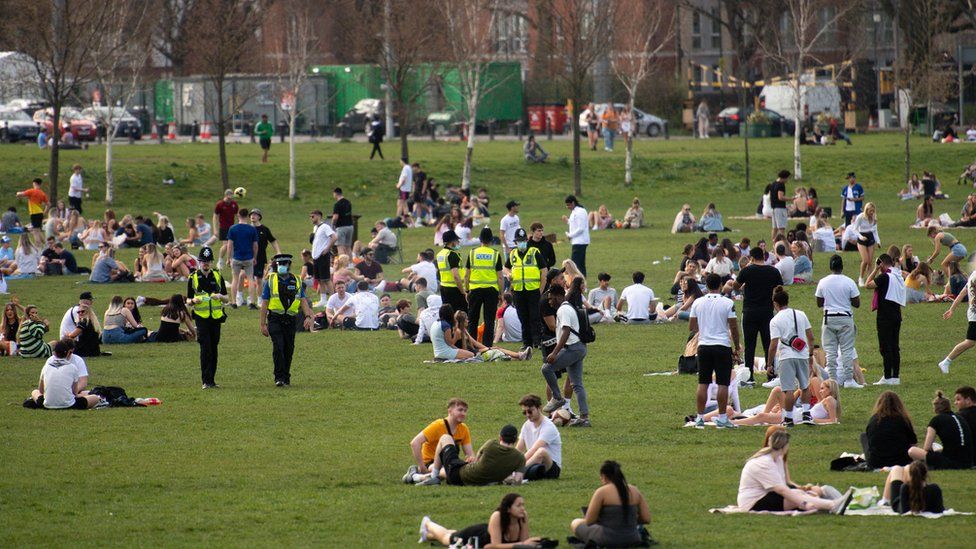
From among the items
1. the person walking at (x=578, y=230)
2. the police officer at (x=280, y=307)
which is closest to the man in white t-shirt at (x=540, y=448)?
the police officer at (x=280, y=307)

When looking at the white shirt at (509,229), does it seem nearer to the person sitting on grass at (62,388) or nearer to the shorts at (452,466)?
the person sitting on grass at (62,388)

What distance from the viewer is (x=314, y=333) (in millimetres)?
23281

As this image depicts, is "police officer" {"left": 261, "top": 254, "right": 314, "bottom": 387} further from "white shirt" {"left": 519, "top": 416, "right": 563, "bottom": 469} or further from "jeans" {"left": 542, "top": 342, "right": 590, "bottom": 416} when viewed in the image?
"white shirt" {"left": 519, "top": 416, "right": 563, "bottom": 469}

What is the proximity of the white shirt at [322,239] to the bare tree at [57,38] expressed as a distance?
14.9 metres

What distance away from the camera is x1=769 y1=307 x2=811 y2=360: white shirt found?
14516 millimetres

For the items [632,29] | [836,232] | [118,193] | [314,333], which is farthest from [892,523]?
[632,29]

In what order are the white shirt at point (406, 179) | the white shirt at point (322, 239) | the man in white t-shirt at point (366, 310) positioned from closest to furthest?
1. the man in white t-shirt at point (366, 310)
2. the white shirt at point (322, 239)
3. the white shirt at point (406, 179)

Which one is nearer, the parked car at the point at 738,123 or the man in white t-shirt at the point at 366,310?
the man in white t-shirt at the point at 366,310

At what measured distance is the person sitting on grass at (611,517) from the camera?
9.96 meters

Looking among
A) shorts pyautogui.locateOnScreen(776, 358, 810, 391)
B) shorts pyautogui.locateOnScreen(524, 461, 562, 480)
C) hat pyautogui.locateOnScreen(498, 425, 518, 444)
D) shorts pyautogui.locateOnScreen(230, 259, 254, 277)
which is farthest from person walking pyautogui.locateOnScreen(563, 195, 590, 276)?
hat pyautogui.locateOnScreen(498, 425, 518, 444)

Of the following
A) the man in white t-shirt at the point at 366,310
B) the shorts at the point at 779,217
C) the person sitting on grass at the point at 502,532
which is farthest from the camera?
the shorts at the point at 779,217

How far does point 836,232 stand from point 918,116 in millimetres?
32881

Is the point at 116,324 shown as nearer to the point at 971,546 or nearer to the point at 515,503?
the point at 515,503

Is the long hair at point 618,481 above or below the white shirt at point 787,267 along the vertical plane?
below
